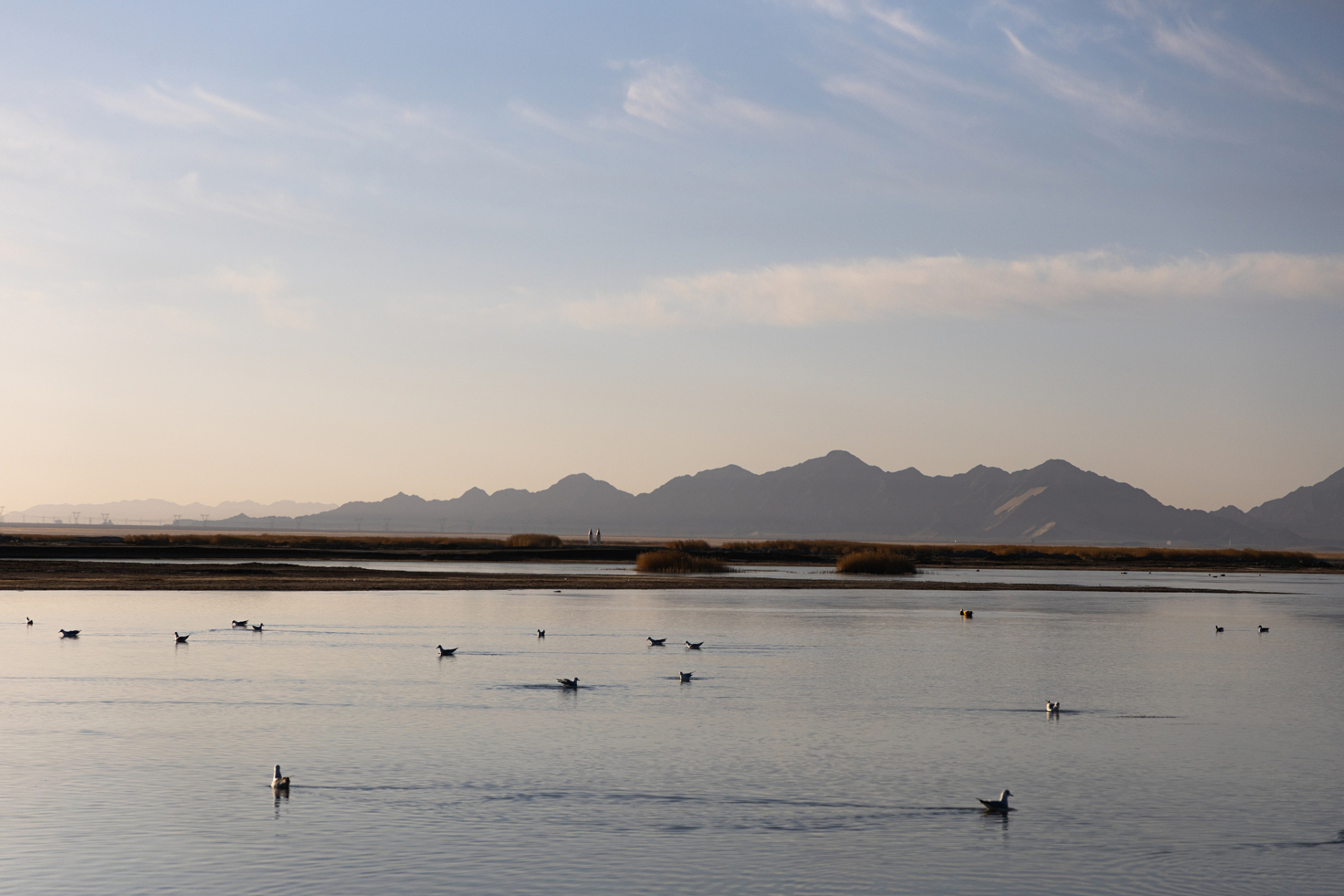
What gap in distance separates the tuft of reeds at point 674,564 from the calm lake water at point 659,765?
1759 inches

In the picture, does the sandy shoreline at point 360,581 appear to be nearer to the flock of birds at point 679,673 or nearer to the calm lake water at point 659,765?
the flock of birds at point 679,673

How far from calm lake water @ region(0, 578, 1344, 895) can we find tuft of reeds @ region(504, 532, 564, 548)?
78.8m

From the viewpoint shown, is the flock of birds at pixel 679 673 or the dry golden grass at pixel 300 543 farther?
the dry golden grass at pixel 300 543

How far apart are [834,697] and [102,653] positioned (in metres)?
17.5

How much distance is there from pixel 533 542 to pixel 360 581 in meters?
55.9

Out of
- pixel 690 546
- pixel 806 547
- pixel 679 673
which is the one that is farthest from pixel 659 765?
pixel 806 547

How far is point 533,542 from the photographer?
117750mm

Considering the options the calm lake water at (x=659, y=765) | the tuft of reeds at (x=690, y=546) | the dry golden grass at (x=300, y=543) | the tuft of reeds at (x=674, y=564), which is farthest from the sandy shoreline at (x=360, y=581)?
the dry golden grass at (x=300, y=543)

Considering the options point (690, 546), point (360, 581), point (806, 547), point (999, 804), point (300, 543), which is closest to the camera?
point (999, 804)

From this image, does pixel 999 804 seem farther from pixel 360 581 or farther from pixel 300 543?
pixel 300 543

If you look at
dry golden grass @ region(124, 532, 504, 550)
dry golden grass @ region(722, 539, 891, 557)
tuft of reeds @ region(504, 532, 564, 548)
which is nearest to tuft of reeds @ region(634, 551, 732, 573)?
dry golden grass @ region(722, 539, 891, 557)

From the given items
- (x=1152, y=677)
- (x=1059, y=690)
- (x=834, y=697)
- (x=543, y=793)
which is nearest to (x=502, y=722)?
(x=543, y=793)

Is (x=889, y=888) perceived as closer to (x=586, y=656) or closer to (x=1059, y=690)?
(x=1059, y=690)

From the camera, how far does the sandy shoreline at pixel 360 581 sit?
2245 inches
